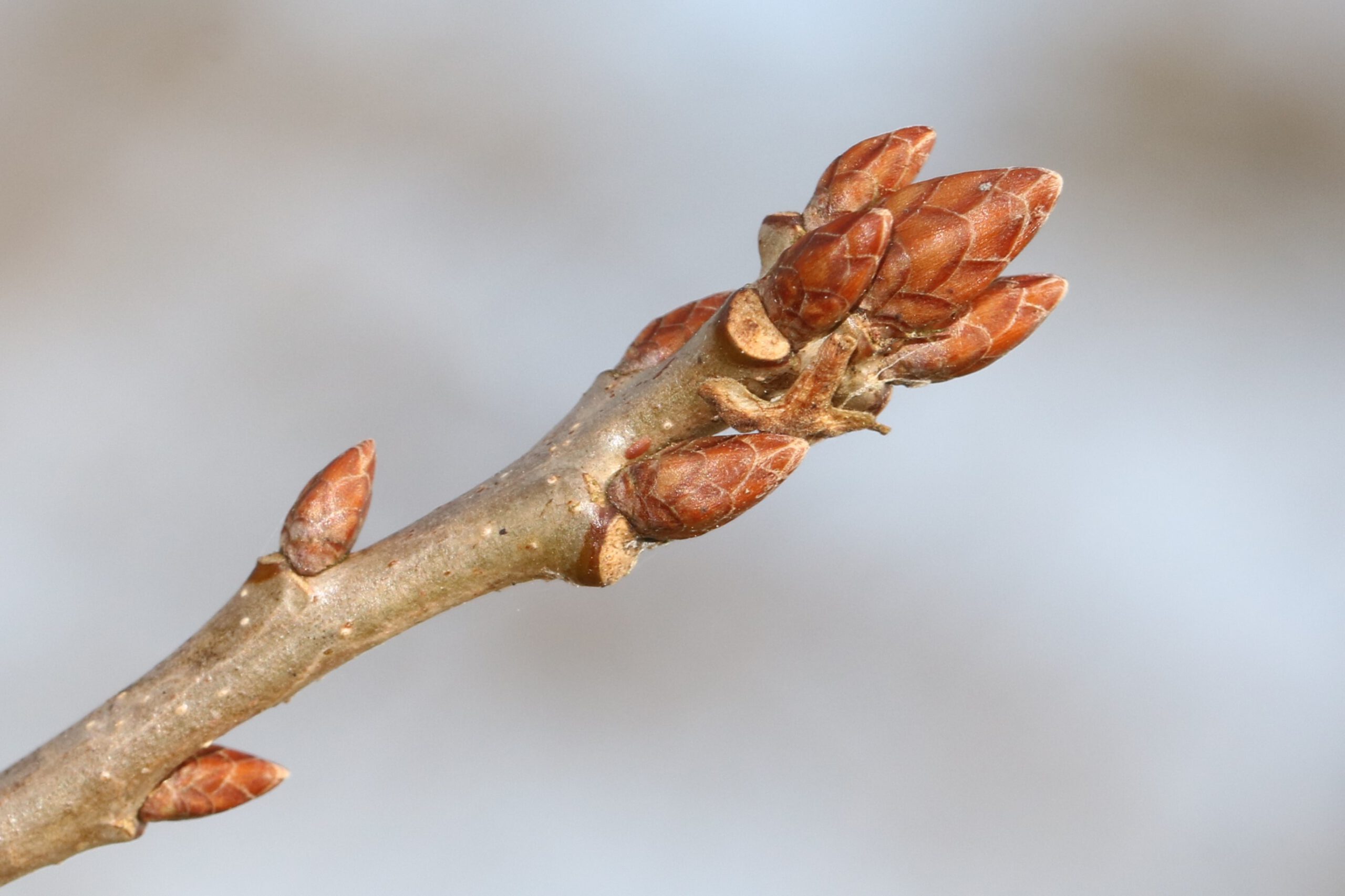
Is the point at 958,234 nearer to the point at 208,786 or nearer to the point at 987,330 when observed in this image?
the point at 987,330

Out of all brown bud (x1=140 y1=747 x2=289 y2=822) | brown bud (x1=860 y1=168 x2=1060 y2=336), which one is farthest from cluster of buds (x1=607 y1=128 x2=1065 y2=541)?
brown bud (x1=140 y1=747 x2=289 y2=822)

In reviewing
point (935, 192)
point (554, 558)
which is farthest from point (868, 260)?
point (554, 558)

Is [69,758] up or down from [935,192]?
down

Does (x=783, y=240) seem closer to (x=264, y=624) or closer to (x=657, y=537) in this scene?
(x=657, y=537)

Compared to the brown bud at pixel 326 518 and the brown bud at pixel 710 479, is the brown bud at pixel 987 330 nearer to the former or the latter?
the brown bud at pixel 710 479
